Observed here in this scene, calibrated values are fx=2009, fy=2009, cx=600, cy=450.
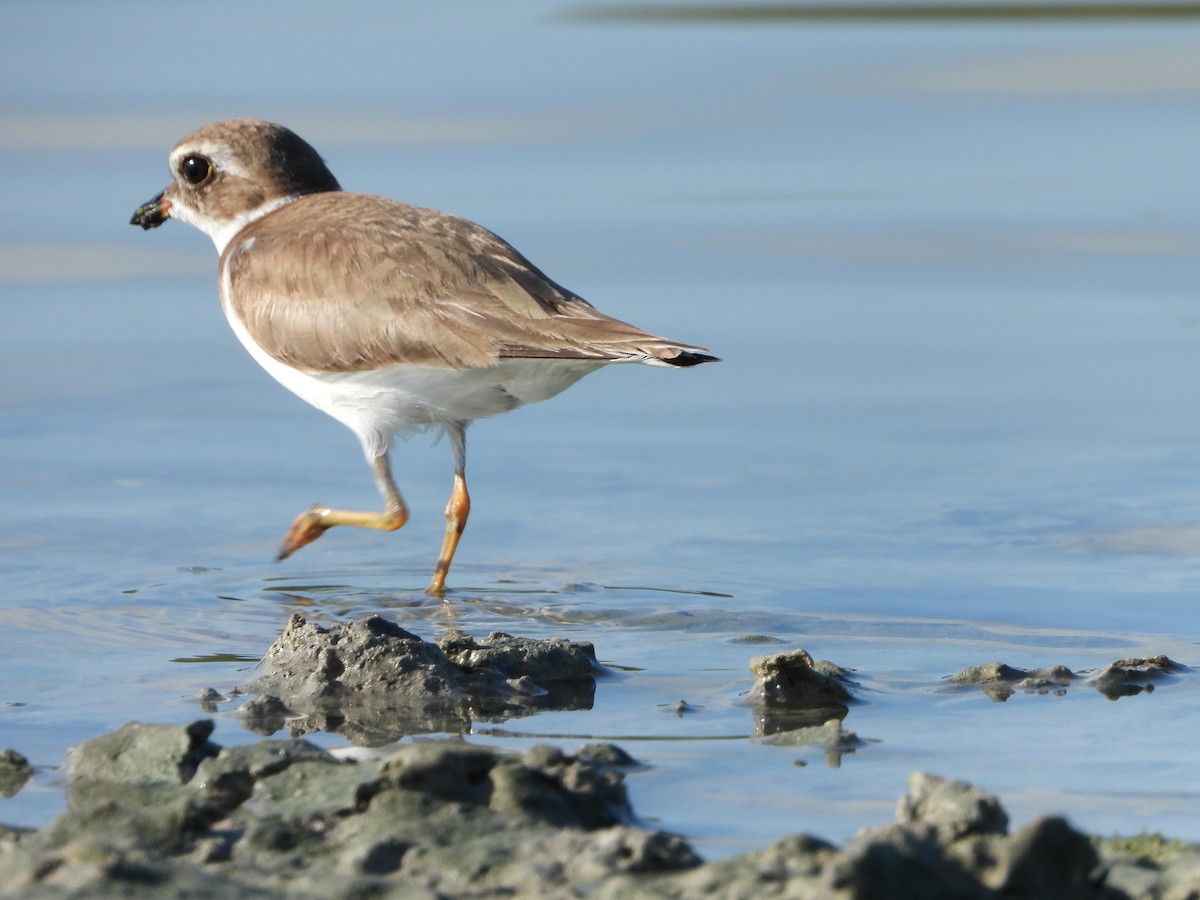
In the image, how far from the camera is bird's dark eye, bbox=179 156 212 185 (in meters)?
8.95

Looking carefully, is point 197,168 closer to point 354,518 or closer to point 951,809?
point 354,518

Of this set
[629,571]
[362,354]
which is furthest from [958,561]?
[362,354]

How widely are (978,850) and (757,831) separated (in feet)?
2.64

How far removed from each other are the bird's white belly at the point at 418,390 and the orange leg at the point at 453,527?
276 millimetres

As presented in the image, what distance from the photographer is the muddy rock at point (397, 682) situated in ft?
17.9

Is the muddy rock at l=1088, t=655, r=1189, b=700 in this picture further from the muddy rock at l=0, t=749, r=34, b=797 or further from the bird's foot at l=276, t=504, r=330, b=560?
the bird's foot at l=276, t=504, r=330, b=560

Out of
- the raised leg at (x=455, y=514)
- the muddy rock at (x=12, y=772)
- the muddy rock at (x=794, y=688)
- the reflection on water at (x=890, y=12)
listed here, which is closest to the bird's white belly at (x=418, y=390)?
the raised leg at (x=455, y=514)

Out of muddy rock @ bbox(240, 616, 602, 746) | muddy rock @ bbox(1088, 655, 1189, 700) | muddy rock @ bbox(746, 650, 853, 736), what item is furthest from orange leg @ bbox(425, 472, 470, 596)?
muddy rock @ bbox(1088, 655, 1189, 700)

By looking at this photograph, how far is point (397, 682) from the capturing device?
18.4 feet

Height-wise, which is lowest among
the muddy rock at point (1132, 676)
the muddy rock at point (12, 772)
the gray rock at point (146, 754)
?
the muddy rock at point (12, 772)

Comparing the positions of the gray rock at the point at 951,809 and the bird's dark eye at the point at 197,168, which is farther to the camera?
the bird's dark eye at the point at 197,168

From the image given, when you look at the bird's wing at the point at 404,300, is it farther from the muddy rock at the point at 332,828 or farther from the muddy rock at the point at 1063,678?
the muddy rock at the point at 332,828

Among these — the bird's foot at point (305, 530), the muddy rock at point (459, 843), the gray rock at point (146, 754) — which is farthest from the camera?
the bird's foot at point (305, 530)

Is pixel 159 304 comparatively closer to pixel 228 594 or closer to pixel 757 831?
pixel 228 594
